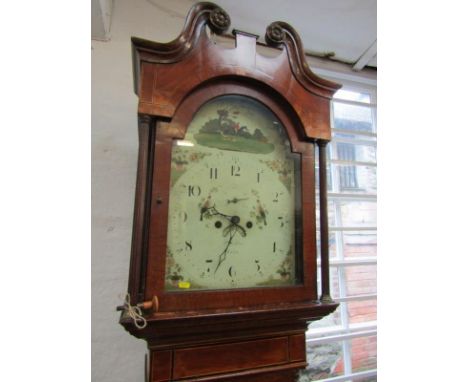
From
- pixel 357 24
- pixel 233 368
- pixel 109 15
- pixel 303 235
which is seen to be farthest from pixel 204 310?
pixel 357 24

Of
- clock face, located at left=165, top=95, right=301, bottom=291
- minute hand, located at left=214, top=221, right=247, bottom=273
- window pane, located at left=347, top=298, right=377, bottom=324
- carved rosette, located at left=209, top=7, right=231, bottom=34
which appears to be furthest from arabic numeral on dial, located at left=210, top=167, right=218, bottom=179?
window pane, located at left=347, top=298, right=377, bottom=324

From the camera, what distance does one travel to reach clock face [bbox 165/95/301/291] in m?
0.60

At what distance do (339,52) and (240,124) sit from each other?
3.11ft

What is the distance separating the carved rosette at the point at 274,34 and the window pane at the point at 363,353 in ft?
4.18

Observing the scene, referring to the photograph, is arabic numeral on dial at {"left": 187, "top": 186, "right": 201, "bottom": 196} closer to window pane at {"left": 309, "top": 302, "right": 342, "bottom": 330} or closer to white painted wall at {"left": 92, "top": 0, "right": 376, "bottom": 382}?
white painted wall at {"left": 92, "top": 0, "right": 376, "bottom": 382}

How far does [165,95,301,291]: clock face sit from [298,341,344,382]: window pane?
2.41ft

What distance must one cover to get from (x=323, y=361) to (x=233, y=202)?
986 millimetres

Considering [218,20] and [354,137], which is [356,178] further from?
[218,20]

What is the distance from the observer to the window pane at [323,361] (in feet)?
3.83

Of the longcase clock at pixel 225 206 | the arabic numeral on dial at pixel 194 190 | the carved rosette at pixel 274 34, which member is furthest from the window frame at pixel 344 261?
the arabic numeral on dial at pixel 194 190

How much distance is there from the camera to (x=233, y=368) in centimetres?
59

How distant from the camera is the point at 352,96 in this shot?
1475 millimetres

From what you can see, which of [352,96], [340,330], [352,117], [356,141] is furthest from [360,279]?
[352,96]
